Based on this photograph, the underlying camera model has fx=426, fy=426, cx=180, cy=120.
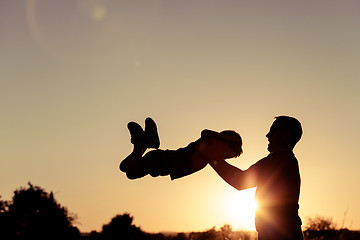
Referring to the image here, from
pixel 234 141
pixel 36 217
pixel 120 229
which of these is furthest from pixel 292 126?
pixel 36 217

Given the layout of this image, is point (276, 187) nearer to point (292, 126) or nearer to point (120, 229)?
point (292, 126)

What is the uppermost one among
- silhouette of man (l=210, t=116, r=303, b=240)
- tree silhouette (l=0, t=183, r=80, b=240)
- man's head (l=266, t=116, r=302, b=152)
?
tree silhouette (l=0, t=183, r=80, b=240)

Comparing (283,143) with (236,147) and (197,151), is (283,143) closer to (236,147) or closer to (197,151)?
(236,147)

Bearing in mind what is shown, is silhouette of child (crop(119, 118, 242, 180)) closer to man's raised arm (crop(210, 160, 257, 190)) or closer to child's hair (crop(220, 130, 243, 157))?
child's hair (crop(220, 130, 243, 157))

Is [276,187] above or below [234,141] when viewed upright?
below

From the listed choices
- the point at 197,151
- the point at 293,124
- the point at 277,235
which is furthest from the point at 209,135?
the point at 277,235

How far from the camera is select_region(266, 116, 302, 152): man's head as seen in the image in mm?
5609

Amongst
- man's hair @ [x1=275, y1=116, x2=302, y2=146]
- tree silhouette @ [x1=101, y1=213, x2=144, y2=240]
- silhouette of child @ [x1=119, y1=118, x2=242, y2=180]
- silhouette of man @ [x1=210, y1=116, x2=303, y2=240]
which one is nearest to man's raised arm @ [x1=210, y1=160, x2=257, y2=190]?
silhouette of man @ [x1=210, y1=116, x2=303, y2=240]

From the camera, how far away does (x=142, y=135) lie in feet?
23.1

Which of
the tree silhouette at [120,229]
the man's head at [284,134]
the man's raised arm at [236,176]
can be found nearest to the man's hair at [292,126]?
the man's head at [284,134]

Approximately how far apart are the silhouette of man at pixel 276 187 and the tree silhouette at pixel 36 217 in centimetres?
4188

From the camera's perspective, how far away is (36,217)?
1806 inches

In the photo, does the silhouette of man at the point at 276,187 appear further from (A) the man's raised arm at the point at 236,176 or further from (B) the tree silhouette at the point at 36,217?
(B) the tree silhouette at the point at 36,217

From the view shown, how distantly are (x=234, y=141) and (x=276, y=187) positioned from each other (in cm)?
112
